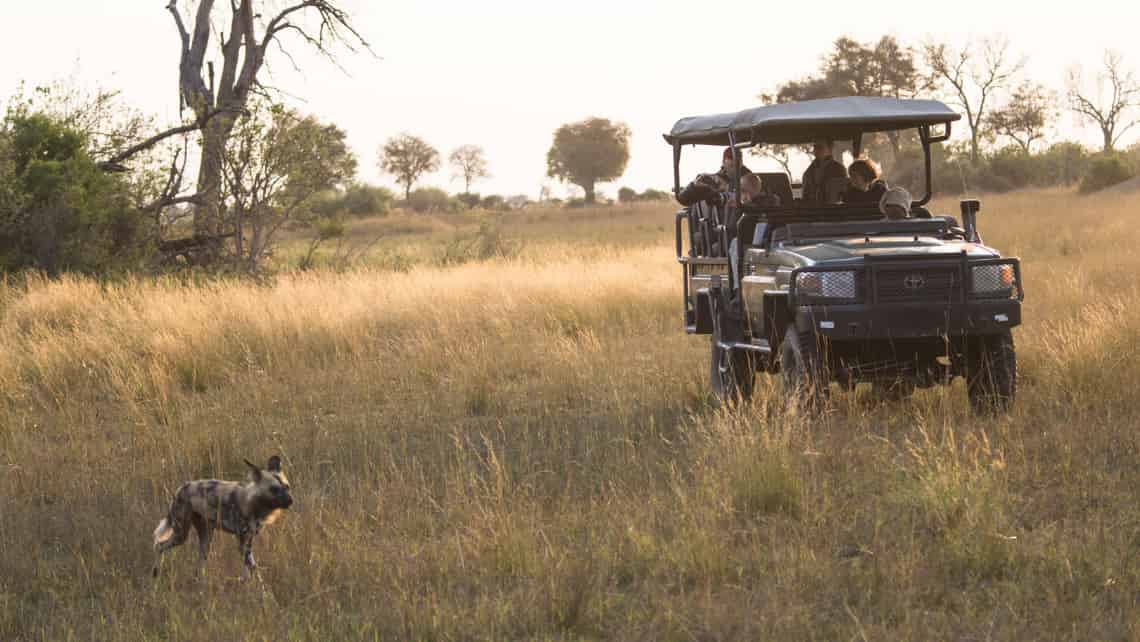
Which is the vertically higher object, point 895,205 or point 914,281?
point 895,205

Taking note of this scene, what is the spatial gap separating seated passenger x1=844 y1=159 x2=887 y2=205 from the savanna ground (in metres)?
1.44

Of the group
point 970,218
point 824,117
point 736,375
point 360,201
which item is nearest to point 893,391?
point 736,375

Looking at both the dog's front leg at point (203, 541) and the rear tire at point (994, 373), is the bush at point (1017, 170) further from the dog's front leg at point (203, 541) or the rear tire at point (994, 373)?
the dog's front leg at point (203, 541)

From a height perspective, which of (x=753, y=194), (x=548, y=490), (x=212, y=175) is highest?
(x=212, y=175)

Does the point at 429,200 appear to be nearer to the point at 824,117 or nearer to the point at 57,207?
the point at 57,207

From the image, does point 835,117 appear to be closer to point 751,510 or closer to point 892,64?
point 751,510

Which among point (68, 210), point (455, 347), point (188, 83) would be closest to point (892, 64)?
point (188, 83)

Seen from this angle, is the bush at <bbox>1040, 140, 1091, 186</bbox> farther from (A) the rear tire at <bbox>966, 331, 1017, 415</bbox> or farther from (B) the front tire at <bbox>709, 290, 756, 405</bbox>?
(A) the rear tire at <bbox>966, 331, 1017, 415</bbox>

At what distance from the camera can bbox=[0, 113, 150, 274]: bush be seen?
19.0m

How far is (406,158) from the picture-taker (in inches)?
3410

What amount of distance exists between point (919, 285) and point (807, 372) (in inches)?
31.6

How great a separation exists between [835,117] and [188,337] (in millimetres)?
6683

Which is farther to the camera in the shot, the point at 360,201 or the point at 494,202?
the point at 494,202

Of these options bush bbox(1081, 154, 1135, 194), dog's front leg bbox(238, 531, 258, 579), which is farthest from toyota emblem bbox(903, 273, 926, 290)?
bush bbox(1081, 154, 1135, 194)
